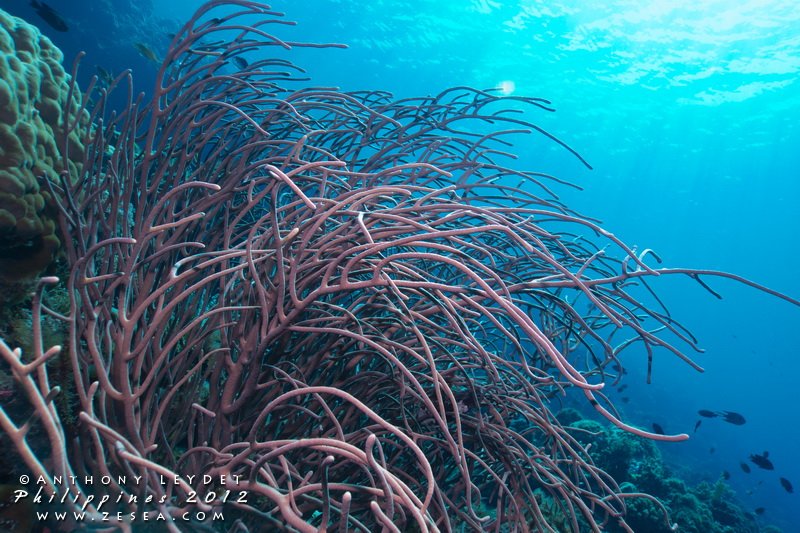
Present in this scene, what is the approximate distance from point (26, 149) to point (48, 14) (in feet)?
18.0

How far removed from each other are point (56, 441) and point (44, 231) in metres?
2.04

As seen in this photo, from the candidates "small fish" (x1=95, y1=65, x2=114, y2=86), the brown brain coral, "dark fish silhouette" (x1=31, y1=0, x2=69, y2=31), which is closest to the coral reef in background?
the brown brain coral

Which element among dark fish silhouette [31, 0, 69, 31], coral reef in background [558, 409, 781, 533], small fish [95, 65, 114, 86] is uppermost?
dark fish silhouette [31, 0, 69, 31]

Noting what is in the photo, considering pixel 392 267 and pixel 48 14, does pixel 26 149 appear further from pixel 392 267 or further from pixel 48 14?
pixel 48 14

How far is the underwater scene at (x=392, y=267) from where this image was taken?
136 centimetres

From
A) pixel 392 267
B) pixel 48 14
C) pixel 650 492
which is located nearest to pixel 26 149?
pixel 392 267

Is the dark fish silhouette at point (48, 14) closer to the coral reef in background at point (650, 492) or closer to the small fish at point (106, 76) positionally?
the small fish at point (106, 76)

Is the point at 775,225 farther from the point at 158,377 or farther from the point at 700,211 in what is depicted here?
the point at 158,377

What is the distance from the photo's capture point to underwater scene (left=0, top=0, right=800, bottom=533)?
1361 millimetres

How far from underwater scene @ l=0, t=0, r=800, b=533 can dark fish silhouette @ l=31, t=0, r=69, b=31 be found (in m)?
0.05

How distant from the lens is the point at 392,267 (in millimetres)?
1500

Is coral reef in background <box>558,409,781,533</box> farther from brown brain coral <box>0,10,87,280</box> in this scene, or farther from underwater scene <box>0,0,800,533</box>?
brown brain coral <box>0,10,87,280</box>

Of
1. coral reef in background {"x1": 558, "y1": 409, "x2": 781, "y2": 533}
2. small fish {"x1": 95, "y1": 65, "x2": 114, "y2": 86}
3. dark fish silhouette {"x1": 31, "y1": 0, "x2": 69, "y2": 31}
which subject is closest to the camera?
small fish {"x1": 95, "y1": 65, "x2": 114, "y2": 86}

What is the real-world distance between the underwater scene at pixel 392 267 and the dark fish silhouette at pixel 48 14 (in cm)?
5
